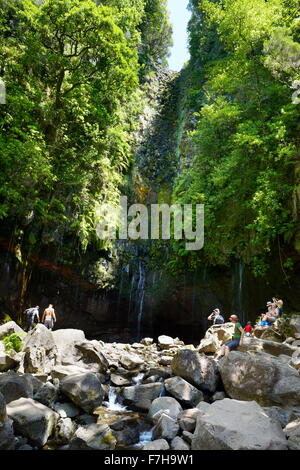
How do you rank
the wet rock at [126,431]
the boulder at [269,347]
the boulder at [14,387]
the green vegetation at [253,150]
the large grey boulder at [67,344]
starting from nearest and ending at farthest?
the wet rock at [126,431] → the boulder at [14,387] → the boulder at [269,347] → the large grey boulder at [67,344] → the green vegetation at [253,150]

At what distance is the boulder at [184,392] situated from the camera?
6073 mm

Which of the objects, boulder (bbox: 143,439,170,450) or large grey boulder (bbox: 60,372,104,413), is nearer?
boulder (bbox: 143,439,170,450)

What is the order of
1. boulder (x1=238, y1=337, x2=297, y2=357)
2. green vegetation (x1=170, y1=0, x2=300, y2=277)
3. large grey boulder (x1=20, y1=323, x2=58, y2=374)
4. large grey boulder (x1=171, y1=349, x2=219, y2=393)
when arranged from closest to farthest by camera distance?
1. large grey boulder (x1=171, y1=349, x2=219, y2=393)
2. large grey boulder (x1=20, y1=323, x2=58, y2=374)
3. boulder (x1=238, y1=337, x2=297, y2=357)
4. green vegetation (x1=170, y1=0, x2=300, y2=277)

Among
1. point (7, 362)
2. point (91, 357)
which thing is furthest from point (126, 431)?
point (91, 357)

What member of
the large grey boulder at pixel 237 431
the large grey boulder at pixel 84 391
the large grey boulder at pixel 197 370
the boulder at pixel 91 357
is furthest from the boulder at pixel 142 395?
the large grey boulder at pixel 237 431

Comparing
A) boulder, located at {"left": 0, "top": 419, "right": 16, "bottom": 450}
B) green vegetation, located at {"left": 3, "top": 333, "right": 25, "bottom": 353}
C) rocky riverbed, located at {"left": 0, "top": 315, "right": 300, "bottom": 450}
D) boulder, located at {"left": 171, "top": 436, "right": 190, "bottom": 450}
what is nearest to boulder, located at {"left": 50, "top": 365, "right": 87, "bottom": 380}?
rocky riverbed, located at {"left": 0, "top": 315, "right": 300, "bottom": 450}

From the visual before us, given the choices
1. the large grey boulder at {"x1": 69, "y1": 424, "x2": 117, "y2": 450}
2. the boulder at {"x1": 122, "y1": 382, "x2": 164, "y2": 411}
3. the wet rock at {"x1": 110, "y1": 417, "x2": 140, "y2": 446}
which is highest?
the large grey boulder at {"x1": 69, "y1": 424, "x2": 117, "y2": 450}

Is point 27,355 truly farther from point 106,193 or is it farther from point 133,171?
point 133,171

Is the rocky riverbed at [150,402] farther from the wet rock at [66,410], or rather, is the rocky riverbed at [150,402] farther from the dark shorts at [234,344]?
the dark shorts at [234,344]

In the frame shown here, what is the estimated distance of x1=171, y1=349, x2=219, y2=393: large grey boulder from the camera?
257 inches

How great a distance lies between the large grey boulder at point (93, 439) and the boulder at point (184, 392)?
6.13 feet

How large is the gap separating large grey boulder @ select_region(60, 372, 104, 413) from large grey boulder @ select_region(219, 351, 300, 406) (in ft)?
8.69

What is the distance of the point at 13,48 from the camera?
499 inches

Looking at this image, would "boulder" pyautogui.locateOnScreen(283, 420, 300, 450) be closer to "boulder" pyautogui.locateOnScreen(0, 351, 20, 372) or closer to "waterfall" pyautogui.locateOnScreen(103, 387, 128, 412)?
"waterfall" pyautogui.locateOnScreen(103, 387, 128, 412)
